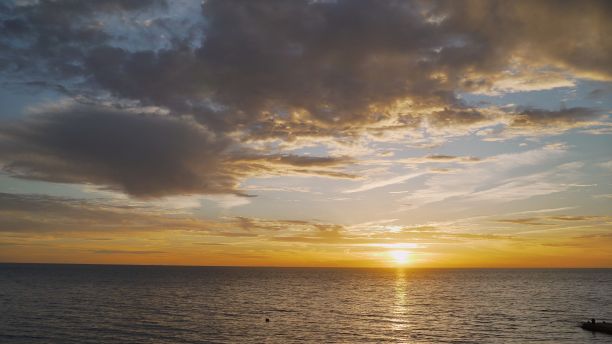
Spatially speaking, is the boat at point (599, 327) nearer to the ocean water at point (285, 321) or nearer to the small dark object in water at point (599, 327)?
the small dark object in water at point (599, 327)

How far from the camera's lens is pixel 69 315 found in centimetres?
7538

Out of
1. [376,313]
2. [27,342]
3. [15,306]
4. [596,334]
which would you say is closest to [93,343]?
[27,342]

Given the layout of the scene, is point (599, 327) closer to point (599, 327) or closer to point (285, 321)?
point (599, 327)

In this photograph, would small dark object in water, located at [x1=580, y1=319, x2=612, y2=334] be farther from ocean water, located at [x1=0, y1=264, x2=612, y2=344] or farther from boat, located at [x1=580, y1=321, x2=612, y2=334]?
ocean water, located at [x1=0, y1=264, x2=612, y2=344]

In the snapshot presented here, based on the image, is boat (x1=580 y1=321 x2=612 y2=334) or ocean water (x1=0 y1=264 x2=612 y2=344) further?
boat (x1=580 y1=321 x2=612 y2=334)

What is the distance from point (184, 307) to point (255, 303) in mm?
19172

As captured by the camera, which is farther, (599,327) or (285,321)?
(285,321)

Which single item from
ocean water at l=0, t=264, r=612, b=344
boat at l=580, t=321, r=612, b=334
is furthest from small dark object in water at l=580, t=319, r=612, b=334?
ocean water at l=0, t=264, r=612, b=344

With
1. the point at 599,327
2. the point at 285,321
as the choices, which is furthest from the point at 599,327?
the point at 285,321

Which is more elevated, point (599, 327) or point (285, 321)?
point (599, 327)

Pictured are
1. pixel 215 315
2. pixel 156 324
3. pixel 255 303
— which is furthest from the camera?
pixel 255 303

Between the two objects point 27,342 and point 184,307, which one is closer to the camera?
point 27,342

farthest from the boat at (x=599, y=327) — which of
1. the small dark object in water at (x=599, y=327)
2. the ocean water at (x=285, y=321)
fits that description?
Result: the ocean water at (x=285, y=321)

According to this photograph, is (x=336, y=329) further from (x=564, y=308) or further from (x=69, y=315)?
(x=564, y=308)
